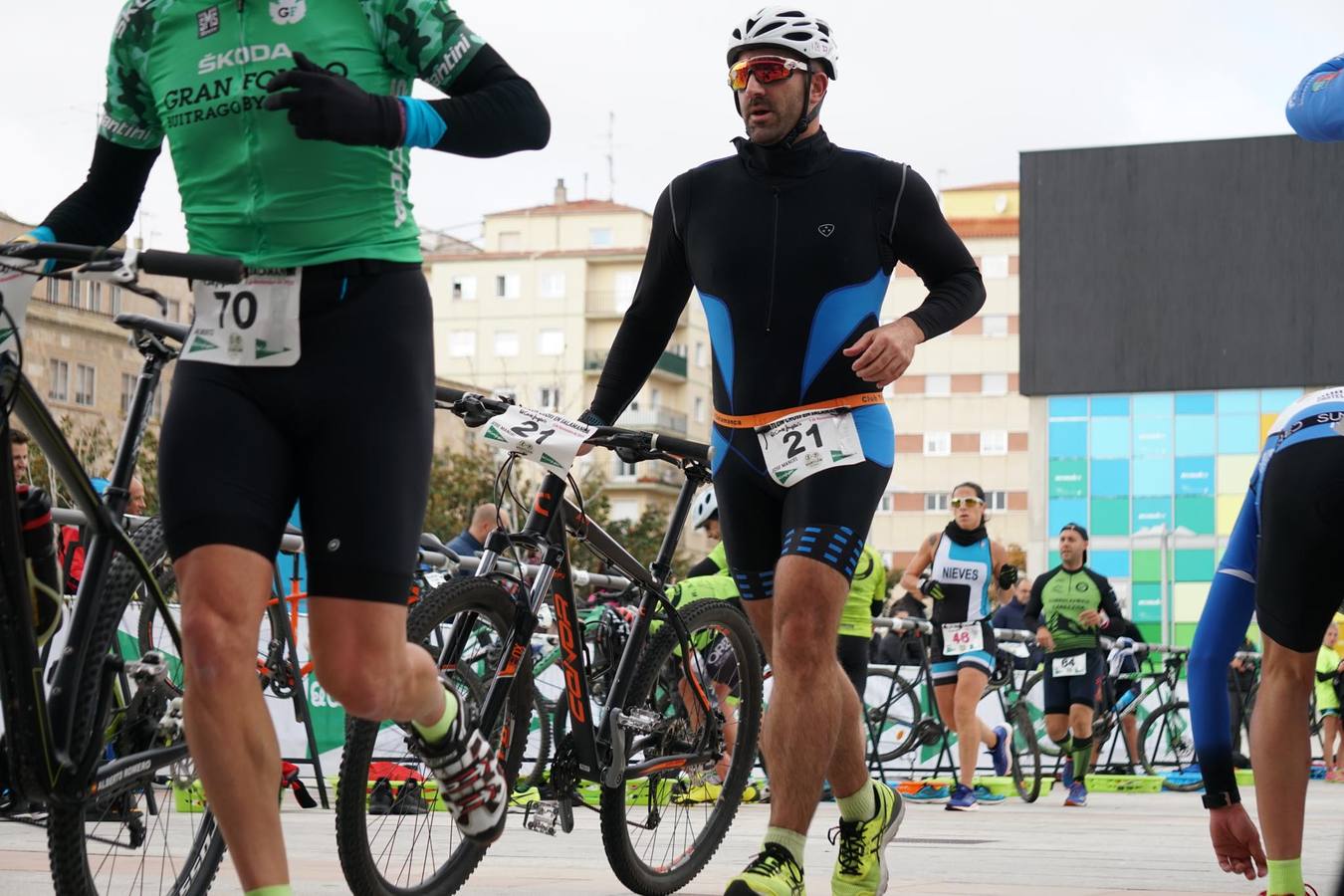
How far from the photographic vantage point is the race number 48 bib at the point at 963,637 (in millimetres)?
13594

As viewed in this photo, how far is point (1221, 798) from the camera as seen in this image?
4625mm

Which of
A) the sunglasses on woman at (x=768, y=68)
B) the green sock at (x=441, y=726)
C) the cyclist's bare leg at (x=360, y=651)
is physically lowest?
the green sock at (x=441, y=726)

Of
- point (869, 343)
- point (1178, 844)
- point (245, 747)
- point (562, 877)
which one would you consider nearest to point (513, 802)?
point (562, 877)

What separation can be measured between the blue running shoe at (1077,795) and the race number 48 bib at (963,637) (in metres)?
1.43

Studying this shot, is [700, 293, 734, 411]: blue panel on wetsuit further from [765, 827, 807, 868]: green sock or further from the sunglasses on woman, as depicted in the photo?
[765, 827, 807, 868]: green sock

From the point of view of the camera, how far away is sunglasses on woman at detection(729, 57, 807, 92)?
5605 mm

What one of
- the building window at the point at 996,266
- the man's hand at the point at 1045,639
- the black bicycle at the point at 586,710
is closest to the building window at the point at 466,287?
the building window at the point at 996,266

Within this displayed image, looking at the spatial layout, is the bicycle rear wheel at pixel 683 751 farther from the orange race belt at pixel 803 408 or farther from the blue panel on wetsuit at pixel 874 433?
the blue panel on wetsuit at pixel 874 433

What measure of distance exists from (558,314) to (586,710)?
10082 cm

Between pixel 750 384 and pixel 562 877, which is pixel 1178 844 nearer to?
pixel 562 877

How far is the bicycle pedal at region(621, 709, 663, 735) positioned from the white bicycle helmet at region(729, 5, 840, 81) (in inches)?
76.2

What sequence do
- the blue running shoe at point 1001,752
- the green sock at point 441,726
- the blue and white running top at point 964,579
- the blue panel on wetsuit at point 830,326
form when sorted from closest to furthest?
the green sock at point 441,726 → the blue panel on wetsuit at point 830,326 → the blue and white running top at point 964,579 → the blue running shoe at point 1001,752

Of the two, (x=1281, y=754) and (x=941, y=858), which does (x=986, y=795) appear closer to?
(x=941, y=858)

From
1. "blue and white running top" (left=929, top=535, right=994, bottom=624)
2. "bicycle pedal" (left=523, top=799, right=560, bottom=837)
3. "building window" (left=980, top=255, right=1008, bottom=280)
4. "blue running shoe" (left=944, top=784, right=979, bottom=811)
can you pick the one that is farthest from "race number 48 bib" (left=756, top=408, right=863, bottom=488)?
"building window" (left=980, top=255, right=1008, bottom=280)
